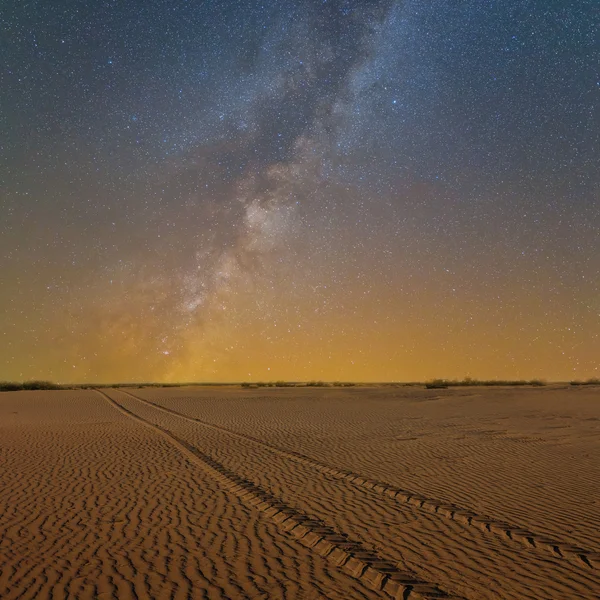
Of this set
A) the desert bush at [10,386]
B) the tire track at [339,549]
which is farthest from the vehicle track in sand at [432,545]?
the desert bush at [10,386]

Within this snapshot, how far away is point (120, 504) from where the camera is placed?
875 cm

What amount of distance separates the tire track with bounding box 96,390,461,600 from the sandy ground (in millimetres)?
28

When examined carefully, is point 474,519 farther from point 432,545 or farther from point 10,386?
point 10,386

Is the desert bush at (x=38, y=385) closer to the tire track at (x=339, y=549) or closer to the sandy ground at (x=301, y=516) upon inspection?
the sandy ground at (x=301, y=516)

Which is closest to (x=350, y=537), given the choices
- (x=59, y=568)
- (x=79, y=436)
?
(x=59, y=568)

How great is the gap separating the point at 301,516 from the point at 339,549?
5.19 ft

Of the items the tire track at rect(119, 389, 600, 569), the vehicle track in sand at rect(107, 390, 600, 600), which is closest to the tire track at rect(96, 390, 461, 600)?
the vehicle track in sand at rect(107, 390, 600, 600)

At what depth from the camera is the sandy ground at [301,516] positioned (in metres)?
5.48

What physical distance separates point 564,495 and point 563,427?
1108 centimetres

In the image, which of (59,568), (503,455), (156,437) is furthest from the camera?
(156,437)

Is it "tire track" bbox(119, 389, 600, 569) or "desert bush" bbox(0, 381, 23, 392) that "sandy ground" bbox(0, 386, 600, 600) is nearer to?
"tire track" bbox(119, 389, 600, 569)

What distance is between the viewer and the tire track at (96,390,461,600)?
521 cm

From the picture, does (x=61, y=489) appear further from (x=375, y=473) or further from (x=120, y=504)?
(x=375, y=473)

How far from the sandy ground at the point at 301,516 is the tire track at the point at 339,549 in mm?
28
